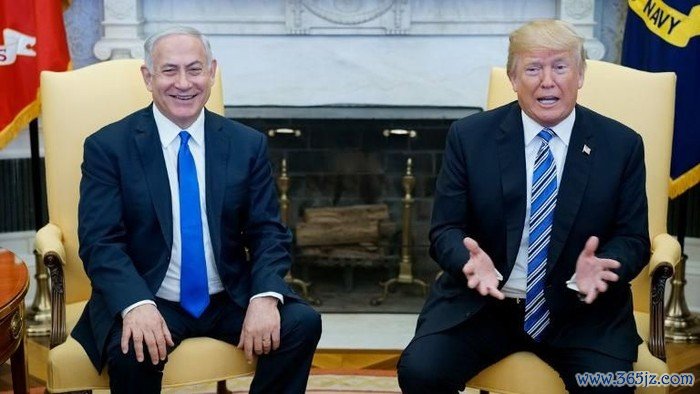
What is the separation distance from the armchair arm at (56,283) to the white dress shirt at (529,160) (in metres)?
1.13

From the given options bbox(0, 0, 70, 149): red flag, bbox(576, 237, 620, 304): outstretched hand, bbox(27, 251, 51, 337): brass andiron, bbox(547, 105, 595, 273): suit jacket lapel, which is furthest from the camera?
bbox(27, 251, 51, 337): brass andiron

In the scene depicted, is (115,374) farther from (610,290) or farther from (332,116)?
(332,116)

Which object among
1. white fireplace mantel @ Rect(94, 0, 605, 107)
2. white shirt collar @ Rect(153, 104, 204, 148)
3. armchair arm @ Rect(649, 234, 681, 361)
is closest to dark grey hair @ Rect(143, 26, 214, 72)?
white shirt collar @ Rect(153, 104, 204, 148)

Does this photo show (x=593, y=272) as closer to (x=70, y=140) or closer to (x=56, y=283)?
(x=56, y=283)

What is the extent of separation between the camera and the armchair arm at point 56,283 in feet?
8.93

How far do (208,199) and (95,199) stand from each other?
29 cm

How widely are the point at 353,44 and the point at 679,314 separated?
1.77 metres

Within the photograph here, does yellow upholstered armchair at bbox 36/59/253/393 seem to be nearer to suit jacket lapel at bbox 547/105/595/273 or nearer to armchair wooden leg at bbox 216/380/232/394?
armchair wooden leg at bbox 216/380/232/394

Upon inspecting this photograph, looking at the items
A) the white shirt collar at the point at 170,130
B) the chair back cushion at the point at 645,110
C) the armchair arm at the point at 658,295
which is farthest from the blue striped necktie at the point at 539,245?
the white shirt collar at the point at 170,130

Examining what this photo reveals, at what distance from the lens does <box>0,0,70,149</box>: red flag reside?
410 cm

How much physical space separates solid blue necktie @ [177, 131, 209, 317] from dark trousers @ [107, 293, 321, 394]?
3 cm

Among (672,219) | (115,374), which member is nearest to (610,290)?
(115,374)

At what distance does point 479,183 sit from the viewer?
2.70 metres

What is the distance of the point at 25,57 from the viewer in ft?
13.6
